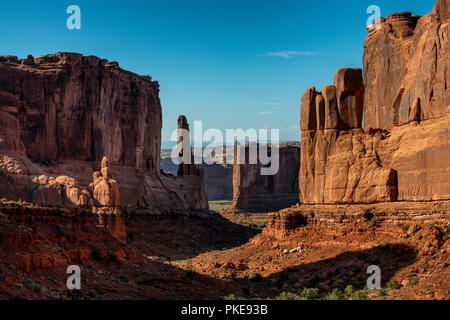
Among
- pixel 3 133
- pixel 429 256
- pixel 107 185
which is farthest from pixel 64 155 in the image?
pixel 429 256

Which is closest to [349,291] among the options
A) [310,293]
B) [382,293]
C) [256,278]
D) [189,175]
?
[382,293]

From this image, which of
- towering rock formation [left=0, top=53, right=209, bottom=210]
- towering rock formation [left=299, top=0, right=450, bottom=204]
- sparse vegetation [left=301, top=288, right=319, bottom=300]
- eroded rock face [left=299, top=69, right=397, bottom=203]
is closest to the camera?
sparse vegetation [left=301, top=288, right=319, bottom=300]

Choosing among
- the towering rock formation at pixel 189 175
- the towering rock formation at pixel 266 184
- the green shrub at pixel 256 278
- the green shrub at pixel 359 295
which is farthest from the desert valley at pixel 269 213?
the towering rock formation at pixel 266 184

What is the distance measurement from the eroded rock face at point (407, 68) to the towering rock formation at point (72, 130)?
2421cm

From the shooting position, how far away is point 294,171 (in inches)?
4158

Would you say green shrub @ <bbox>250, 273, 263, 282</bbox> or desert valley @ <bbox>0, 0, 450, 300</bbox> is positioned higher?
desert valley @ <bbox>0, 0, 450, 300</bbox>

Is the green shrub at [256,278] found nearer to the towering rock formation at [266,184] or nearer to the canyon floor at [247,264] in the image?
the canyon floor at [247,264]

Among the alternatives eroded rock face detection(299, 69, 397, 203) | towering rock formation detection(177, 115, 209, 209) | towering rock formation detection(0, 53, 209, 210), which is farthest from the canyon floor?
towering rock formation detection(177, 115, 209, 209)

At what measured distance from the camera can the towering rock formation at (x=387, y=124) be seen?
31.6m

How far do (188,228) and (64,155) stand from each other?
16.0 metres

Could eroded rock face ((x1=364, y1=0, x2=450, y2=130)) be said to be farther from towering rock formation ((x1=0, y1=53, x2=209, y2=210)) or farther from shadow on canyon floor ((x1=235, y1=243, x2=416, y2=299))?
towering rock formation ((x1=0, y1=53, x2=209, y2=210))

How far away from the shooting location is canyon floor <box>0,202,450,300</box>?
68.4ft

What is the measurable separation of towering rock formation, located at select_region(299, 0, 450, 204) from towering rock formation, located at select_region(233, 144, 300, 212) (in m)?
59.3
